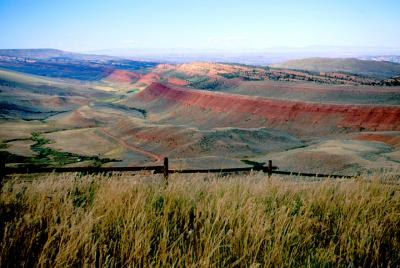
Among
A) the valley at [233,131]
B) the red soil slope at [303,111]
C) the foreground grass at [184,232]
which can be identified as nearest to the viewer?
the foreground grass at [184,232]

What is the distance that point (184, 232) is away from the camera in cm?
361

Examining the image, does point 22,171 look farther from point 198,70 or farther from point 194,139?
point 198,70

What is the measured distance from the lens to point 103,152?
6244 cm

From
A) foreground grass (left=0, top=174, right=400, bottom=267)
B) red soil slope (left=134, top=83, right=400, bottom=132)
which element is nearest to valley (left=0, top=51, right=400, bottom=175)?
red soil slope (left=134, top=83, right=400, bottom=132)

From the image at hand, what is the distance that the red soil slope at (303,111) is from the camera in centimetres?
6178

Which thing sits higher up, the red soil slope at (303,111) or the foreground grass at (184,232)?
the foreground grass at (184,232)

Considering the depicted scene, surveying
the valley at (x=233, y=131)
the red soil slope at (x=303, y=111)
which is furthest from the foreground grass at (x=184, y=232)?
the red soil slope at (x=303, y=111)

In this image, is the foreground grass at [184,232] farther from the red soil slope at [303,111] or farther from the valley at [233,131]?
the red soil slope at [303,111]

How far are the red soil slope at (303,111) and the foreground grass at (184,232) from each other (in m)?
62.1

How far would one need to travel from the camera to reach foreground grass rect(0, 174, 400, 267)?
3061 mm

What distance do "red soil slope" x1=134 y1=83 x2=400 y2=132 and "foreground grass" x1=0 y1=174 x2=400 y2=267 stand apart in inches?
2445

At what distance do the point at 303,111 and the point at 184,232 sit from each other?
235 ft

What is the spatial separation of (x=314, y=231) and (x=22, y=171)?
5.73m

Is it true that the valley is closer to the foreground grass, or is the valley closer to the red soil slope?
the red soil slope
